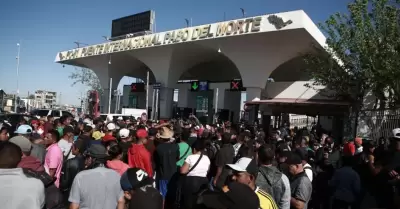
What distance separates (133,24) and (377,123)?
27.3 meters

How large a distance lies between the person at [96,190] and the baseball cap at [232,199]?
1300 millimetres

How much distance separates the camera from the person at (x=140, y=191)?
2.65 metres

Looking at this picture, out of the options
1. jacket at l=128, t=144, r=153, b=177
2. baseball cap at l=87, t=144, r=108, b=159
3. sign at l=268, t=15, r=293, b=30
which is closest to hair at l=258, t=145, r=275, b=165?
baseball cap at l=87, t=144, r=108, b=159

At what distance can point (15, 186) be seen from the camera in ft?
8.46

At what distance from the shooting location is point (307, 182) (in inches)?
158

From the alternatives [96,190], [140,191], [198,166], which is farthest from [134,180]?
[198,166]

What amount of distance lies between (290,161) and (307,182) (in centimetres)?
32

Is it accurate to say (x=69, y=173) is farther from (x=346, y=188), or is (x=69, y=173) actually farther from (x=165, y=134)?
(x=346, y=188)

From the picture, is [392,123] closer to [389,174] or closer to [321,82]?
[321,82]

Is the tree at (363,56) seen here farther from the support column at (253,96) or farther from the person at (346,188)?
the person at (346,188)

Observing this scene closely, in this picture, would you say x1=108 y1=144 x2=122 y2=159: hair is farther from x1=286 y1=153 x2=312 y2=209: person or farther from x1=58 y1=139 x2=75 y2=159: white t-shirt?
x1=58 y1=139 x2=75 y2=159: white t-shirt

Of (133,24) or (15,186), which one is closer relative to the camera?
(15,186)

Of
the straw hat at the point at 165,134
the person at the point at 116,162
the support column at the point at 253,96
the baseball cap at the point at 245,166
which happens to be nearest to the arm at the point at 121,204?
the person at the point at 116,162

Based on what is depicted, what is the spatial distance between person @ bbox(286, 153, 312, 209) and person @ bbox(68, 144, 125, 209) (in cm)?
210
